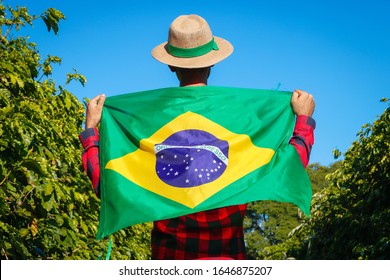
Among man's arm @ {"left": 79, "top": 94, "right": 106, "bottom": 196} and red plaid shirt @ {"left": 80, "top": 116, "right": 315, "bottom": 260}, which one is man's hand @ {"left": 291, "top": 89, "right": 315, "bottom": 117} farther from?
man's arm @ {"left": 79, "top": 94, "right": 106, "bottom": 196}

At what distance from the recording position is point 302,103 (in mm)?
3352

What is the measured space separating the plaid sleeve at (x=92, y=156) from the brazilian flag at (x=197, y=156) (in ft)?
0.12

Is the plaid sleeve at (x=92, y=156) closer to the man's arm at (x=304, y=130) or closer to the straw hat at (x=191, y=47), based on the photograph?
the straw hat at (x=191, y=47)

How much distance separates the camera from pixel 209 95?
11.0 feet

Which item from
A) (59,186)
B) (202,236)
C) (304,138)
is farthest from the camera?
Result: (59,186)

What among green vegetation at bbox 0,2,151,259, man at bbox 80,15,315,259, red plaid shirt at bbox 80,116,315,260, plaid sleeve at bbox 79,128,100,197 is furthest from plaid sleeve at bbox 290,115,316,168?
green vegetation at bbox 0,2,151,259

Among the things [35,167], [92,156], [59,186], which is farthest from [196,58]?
[59,186]

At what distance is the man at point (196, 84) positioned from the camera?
2.89 meters

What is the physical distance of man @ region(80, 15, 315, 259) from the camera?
2889 millimetres

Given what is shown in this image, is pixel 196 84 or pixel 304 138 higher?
pixel 196 84

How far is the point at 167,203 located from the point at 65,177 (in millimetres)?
5226

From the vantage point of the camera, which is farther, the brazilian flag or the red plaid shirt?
the brazilian flag

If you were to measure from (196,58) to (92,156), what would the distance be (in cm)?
67

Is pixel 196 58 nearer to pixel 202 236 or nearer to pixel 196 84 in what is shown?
pixel 196 84
